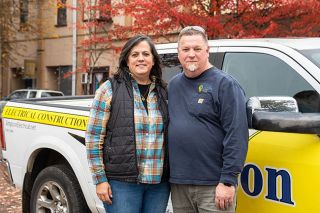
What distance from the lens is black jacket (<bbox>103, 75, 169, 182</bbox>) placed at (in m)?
3.10

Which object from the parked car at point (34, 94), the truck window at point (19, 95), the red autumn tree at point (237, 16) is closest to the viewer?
the red autumn tree at point (237, 16)

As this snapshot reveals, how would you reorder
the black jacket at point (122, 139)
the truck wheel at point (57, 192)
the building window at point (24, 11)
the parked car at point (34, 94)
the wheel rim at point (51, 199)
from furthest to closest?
the building window at point (24, 11)
the parked car at point (34, 94)
the wheel rim at point (51, 199)
the truck wheel at point (57, 192)
the black jacket at point (122, 139)

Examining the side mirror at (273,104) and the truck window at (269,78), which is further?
the truck window at (269,78)

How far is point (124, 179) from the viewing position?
3141 mm

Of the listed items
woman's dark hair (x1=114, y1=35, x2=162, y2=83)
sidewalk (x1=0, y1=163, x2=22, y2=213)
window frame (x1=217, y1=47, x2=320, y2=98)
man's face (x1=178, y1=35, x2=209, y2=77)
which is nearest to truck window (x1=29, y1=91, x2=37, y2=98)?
sidewalk (x1=0, y1=163, x2=22, y2=213)

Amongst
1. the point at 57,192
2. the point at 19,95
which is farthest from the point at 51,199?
the point at 19,95

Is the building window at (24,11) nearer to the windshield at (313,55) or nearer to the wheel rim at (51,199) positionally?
the wheel rim at (51,199)

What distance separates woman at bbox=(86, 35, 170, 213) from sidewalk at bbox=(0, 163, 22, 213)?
3.52 metres

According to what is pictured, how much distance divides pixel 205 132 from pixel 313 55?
0.89 meters

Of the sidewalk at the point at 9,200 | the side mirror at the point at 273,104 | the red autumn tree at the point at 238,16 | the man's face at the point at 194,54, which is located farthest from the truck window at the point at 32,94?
the side mirror at the point at 273,104

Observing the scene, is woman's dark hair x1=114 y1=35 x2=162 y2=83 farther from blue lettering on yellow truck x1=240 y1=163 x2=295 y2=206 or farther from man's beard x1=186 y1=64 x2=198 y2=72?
blue lettering on yellow truck x1=240 y1=163 x2=295 y2=206

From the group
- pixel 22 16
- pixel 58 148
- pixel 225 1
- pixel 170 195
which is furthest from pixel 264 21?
pixel 22 16

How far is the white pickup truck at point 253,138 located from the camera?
2934 mm

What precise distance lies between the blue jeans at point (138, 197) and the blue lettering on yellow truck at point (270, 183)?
504mm
